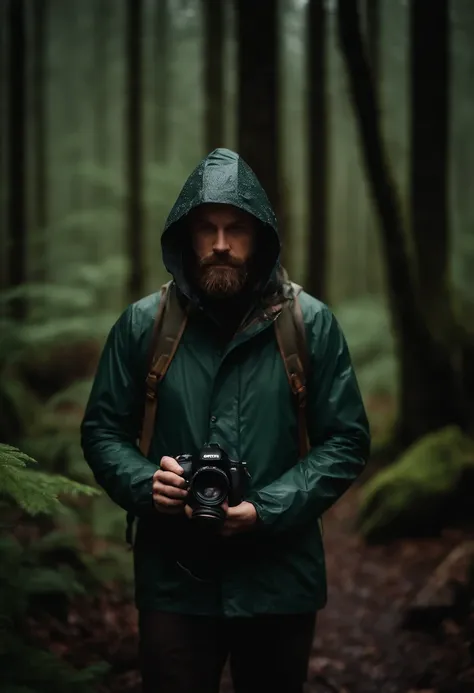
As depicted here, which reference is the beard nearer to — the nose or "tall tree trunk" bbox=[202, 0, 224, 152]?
the nose

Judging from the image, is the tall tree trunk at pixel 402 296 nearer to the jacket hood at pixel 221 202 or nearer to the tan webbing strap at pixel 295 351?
the jacket hood at pixel 221 202

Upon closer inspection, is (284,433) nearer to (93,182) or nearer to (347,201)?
(93,182)

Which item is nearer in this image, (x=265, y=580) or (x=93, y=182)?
(x=265, y=580)

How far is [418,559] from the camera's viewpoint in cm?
710

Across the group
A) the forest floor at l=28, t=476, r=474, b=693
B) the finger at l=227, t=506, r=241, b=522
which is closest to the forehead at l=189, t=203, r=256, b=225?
the finger at l=227, t=506, r=241, b=522

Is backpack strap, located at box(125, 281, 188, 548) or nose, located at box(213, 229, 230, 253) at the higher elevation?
nose, located at box(213, 229, 230, 253)

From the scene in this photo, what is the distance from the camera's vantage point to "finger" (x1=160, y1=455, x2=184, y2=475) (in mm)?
2902

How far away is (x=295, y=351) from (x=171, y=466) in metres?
0.68

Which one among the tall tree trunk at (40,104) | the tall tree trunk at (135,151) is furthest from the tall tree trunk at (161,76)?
the tall tree trunk at (135,151)

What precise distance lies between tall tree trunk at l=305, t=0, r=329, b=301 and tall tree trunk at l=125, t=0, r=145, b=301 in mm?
3212

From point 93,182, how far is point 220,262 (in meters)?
13.7

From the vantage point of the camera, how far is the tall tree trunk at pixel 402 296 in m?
6.90

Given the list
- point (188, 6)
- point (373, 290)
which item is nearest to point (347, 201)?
point (373, 290)

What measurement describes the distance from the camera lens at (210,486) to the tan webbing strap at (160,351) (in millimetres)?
449
